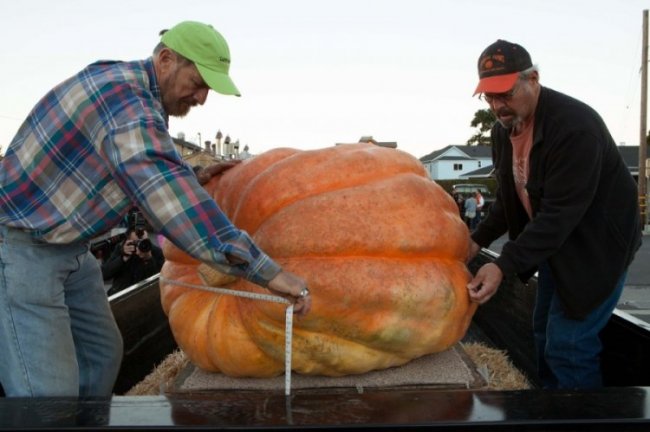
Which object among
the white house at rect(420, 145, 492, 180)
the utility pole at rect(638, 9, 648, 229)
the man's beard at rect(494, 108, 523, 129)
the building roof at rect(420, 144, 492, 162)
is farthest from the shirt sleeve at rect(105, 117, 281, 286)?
the building roof at rect(420, 144, 492, 162)

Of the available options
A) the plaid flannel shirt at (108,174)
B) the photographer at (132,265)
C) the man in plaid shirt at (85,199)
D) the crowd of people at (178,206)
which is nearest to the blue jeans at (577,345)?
the crowd of people at (178,206)

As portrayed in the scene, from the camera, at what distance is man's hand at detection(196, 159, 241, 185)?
2793 millimetres

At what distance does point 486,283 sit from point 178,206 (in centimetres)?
130

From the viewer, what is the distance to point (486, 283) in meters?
2.35

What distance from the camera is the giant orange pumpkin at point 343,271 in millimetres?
2242

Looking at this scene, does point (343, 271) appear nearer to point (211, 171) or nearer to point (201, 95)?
point (201, 95)

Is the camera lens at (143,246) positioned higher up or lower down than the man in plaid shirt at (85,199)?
lower down

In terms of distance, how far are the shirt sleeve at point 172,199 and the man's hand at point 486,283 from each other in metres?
1.04

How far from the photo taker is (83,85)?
1.83m

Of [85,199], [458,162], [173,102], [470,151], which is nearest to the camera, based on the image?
[85,199]

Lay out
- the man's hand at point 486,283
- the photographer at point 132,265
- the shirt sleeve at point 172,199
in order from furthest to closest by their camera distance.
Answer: the photographer at point 132,265 < the man's hand at point 486,283 < the shirt sleeve at point 172,199

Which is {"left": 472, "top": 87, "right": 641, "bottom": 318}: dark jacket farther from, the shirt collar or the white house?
the white house

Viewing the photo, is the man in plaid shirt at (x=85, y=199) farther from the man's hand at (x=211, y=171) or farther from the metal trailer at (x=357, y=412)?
the man's hand at (x=211, y=171)

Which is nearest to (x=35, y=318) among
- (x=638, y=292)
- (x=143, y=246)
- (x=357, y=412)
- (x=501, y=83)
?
(x=357, y=412)
